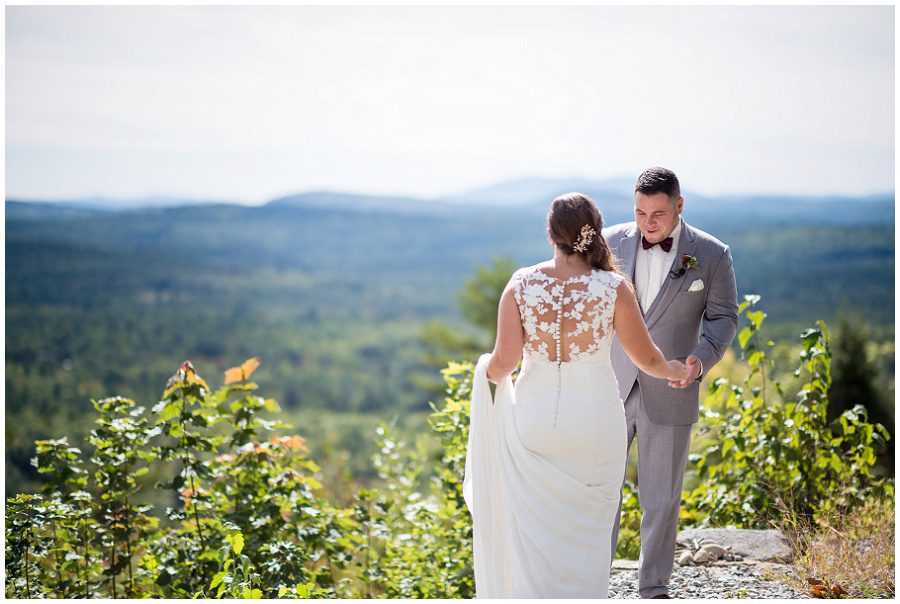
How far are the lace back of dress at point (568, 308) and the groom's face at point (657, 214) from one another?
0.56 meters

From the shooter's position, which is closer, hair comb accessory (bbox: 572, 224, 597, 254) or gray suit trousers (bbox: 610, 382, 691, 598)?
hair comb accessory (bbox: 572, 224, 597, 254)

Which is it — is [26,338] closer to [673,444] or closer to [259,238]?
[259,238]

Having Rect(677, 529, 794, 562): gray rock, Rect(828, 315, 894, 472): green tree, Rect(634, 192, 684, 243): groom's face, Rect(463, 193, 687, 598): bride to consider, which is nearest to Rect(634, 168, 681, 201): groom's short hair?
Rect(634, 192, 684, 243): groom's face

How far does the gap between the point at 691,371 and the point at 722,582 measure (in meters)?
1.04

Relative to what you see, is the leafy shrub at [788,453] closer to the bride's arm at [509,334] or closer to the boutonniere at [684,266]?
the boutonniere at [684,266]

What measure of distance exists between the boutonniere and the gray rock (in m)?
1.46

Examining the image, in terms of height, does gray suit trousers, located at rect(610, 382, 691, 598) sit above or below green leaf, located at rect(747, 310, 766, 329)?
below

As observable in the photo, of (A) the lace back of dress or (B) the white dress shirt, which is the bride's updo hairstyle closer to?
(A) the lace back of dress

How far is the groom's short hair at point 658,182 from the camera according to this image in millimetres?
3230

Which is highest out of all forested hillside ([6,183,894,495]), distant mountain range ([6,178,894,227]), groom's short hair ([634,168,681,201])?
distant mountain range ([6,178,894,227])

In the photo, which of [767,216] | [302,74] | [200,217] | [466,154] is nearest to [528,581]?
[767,216]

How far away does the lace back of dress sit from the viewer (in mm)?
2836

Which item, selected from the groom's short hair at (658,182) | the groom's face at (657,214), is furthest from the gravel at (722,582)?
the groom's short hair at (658,182)

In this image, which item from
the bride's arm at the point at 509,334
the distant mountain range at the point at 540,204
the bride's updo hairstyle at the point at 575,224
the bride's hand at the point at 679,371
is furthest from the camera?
the distant mountain range at the point at 540,204
